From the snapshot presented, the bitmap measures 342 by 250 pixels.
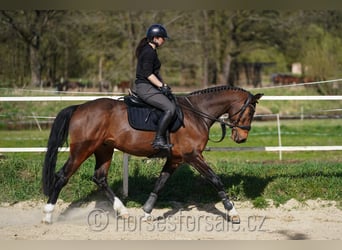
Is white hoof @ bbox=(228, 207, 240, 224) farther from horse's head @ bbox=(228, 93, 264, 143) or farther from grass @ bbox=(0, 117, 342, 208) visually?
horse's head @ bbox=(228, 93, 264, 143)

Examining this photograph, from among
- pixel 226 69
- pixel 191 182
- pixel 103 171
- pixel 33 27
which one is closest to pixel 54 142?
pixel 103 171

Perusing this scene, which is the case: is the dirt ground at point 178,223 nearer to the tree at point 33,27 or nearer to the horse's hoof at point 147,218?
the horse's hoof at point 147,218

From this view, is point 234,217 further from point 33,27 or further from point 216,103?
point 33,27

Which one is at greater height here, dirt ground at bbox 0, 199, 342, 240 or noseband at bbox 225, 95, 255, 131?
noseband at bbox 225, 95, 255, 131

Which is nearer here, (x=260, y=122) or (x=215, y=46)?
(x=260, y=122)

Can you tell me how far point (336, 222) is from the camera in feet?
23.1

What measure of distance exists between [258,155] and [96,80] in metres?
18.4

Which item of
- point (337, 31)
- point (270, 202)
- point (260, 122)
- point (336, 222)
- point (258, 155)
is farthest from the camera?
point (337, 31)

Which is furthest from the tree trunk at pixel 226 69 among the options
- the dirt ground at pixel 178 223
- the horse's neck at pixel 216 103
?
the horse's neck at pixel 216 103

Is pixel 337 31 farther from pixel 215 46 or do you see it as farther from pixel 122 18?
pixel 122 18

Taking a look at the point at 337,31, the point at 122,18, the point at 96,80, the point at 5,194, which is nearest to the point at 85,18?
the point at 122,18

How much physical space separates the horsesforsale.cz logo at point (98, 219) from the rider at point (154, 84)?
1.38 metres

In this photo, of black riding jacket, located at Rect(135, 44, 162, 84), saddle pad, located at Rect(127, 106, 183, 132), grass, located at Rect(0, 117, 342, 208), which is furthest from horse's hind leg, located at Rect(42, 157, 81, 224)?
black riding jacket, located at Rect(135, 44, 162, 84)

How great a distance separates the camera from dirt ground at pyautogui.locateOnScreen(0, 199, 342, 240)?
6.24 m
